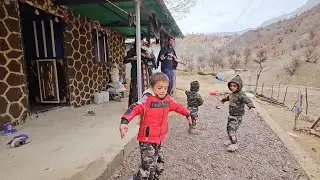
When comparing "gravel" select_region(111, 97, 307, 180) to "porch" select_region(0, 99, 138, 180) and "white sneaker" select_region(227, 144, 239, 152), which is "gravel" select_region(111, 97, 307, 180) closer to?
"white sneaker" select_region(227, 144, 239, 152)

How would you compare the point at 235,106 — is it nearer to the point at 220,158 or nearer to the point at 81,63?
the point at 220,158

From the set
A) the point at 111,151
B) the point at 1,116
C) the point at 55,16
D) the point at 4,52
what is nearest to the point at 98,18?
the point at 55,16

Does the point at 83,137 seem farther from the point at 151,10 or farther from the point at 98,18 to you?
the point at 98,18

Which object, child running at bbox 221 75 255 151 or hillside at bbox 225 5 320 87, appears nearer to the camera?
child running at bbox 221 75 255 151

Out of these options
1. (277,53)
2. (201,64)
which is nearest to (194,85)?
(201,64)

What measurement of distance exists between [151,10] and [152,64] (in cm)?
134

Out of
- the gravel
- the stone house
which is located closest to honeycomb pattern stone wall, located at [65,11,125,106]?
the stone house

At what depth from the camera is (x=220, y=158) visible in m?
4.20

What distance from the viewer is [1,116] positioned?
15.8 feet

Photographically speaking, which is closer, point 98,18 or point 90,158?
point 90,158

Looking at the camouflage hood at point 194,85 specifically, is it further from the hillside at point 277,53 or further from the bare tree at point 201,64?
the bare tree at point 201,64

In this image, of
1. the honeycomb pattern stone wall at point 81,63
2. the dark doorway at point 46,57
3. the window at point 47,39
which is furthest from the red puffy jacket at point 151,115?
the window at point 47,39

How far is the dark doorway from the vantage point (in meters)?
6.97

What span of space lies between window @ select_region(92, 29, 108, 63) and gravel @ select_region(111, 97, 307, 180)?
14.4ft
